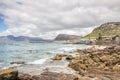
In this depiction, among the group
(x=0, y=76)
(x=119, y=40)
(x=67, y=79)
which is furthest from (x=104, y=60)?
(x=119, y=40)

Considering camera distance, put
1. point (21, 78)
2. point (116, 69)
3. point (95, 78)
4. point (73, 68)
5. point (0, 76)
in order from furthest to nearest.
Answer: point (73, 68)
point (116, 69)
point (95, 78)
point (21, 78)
point (0, 76)

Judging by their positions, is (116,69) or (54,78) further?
(116,69)

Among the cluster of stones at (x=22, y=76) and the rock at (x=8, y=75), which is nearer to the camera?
the rock at (x=8, y=75)

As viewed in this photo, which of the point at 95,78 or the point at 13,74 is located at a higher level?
the point at 13,74

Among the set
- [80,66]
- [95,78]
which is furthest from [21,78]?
[80,66]

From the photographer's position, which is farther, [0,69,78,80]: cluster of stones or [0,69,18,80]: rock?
[0,69,78,80]: cluster of stones

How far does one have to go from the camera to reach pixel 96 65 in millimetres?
34188

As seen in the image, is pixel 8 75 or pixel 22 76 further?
pixel 22 76

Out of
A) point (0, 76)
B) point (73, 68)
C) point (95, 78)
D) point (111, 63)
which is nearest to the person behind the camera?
point (0, 76)

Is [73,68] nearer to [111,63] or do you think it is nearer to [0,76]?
[111,63]

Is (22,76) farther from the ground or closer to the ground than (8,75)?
closer to the ground

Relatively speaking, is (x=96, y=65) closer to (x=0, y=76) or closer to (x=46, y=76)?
(x=46, y=76)

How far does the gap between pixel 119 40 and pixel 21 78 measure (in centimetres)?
13403

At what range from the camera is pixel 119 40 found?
145 metres
